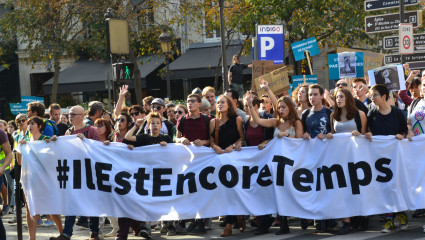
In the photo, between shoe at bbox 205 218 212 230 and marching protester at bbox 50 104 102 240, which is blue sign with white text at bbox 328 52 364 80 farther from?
marching protester at bbox 50 104 102 240

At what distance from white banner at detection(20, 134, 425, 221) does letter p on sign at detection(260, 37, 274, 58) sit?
5.46 meters

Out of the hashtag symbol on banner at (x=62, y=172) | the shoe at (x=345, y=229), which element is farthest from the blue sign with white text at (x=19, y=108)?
the shoe at (x=345, y=229)

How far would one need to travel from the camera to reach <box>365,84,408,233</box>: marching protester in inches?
371

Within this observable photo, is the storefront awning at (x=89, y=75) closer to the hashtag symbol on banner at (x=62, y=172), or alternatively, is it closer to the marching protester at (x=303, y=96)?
the marching protester at (x=303, y=96)

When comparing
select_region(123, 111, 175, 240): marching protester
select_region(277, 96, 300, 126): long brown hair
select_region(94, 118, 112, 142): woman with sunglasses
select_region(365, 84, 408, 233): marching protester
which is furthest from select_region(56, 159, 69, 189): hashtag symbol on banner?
select_region(365, 84, 408, 233): marching protester

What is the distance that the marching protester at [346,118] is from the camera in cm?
945

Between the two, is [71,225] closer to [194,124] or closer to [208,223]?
Result: [208,223]

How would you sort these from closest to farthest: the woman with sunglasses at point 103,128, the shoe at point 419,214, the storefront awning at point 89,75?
the shoe at point 419,214 < the woman with sunglasses at point 103,128 < the storefront awning at point 89,75

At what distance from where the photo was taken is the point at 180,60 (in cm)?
3036

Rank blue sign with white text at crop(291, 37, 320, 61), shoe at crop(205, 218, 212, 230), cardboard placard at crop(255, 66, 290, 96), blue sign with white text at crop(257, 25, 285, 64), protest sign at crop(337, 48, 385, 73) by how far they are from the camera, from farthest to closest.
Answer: blue sign with white text at crop(291, 37, 320, 61), blue sign with white text at crop(257, 25, 285, 64), protest sign at crop(337, 48, 385, 73), cardboard placard at crop(255, 66, 290, 96), shoe at crop(205, 218, 212, 230)

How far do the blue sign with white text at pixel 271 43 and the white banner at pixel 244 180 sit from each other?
545cm

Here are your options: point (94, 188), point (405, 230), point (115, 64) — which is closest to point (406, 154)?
point (405, 230)

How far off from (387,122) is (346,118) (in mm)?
512

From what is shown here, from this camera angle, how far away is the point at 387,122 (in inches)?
376
